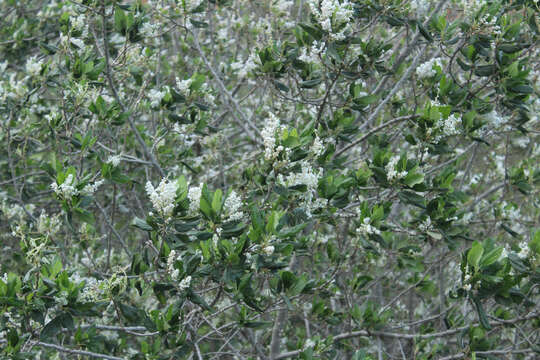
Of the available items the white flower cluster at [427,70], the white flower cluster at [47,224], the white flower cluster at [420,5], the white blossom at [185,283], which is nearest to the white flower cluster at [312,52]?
the white flower cluster at [427,70]

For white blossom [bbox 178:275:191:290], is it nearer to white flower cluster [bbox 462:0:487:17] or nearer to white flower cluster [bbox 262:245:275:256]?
white flower cluster [bbox 262:245:275:256]

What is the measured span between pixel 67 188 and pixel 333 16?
1.62 meters

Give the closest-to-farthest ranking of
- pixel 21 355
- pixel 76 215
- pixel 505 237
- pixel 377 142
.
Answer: pixel 21 355 → pixel 76 215 → pixel 377 142 → pixel 505 237

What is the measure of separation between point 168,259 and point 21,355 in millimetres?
784

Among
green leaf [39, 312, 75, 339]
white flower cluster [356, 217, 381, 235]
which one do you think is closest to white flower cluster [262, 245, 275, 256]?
white flower cluster [356, 217, 381, 235]

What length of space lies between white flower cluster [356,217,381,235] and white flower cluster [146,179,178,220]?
41.2 inches

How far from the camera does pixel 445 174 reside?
3.01 m

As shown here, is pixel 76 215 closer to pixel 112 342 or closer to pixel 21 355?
pixel 21 355

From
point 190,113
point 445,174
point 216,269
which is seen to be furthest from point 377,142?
point 216,269

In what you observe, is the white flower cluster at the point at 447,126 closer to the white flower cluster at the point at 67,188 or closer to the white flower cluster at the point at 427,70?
the white flower cluster at the point at 427,70

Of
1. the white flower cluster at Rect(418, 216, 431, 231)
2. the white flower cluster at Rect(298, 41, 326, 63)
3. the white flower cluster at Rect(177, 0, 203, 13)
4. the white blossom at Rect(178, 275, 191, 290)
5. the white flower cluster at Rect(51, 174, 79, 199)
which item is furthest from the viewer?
the white flower cluster at Rect(177, 0, 203, 13)

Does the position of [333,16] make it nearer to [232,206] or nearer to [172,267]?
[232,206]

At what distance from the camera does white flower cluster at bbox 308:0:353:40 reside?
2.80 meters

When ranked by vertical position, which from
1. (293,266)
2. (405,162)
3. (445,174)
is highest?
(405,162)
